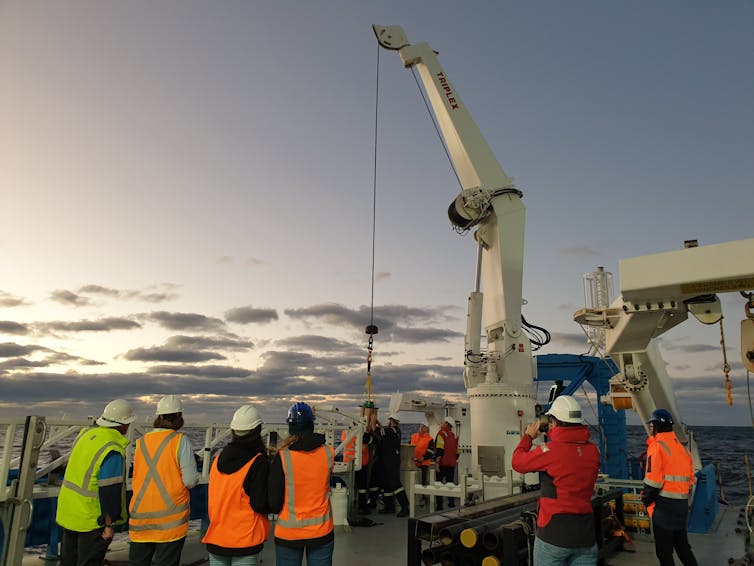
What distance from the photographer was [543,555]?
14.7 feet

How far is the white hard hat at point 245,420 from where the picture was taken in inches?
168

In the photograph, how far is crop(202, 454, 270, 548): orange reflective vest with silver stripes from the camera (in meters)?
4.14

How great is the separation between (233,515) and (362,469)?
7.50 metres

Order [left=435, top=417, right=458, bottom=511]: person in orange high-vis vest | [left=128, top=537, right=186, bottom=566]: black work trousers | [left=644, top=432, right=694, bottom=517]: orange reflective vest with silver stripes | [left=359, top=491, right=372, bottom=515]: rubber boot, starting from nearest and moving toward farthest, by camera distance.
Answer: [left=128, top=537, right=186, bottom=566]: black work trousers
[left=644, top=432, right=694, bottom=517]: orange reflective vest with silver stripes
[left=359, top=491, right=372, bottom=515]: rubber boot
[left=435, top=417, right=458, bottom=511]: person in orange high-vis vest

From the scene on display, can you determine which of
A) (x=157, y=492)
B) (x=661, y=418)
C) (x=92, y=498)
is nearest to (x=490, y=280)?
(x=661, y=418)

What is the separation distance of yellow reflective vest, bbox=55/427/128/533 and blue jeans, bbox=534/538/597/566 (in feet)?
12.2

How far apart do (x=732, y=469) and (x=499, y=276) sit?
32.7m

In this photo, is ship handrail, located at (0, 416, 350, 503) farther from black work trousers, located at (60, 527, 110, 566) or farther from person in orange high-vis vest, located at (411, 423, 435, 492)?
person in orange high-vis vest, located at (411, 423, 435, 492)

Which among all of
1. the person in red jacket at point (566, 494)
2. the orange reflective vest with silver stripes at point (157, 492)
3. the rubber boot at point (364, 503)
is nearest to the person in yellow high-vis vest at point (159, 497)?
the orange reflective vest with silver stripes at point (157, 492)

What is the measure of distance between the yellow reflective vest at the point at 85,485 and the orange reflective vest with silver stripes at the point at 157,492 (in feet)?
1.02

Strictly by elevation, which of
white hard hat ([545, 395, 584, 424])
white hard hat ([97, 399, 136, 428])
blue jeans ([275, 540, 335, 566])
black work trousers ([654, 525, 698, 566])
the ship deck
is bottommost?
the ship deck

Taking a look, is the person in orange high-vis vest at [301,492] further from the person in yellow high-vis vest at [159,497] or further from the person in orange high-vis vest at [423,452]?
the person in orange high-vis vest at [423,452]

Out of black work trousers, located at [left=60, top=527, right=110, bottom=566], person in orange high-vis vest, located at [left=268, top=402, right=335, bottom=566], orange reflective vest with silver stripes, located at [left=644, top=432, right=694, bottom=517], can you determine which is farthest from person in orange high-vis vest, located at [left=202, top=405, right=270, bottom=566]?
orange reflective vest with silver stripes, located at [left=644, top=432, right=694, bottom=517]

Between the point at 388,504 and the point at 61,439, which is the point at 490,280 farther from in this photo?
the point at 61,439
